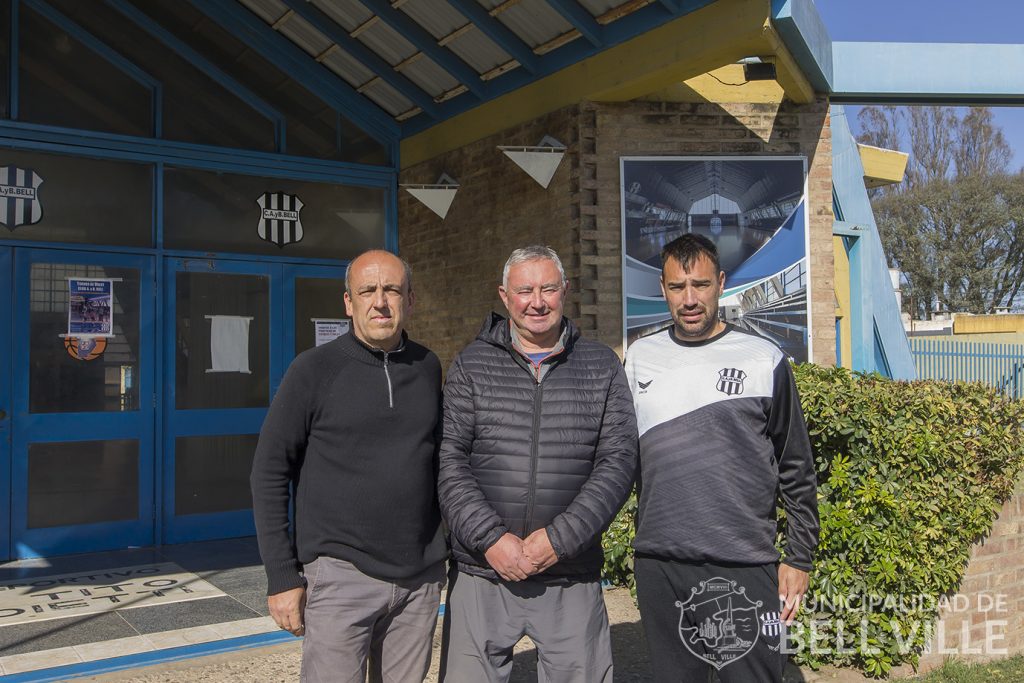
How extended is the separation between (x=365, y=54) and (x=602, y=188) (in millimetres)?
2475

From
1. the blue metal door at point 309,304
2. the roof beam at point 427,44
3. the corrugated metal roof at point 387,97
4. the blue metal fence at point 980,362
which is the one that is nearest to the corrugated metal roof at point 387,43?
the roof beam at point 427,44

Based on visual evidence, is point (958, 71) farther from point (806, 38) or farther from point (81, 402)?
point (81, 402)

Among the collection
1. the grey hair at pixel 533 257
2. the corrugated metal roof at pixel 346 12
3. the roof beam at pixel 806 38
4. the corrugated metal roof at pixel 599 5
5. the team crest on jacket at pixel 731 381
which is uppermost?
the corrugated metal roof at pixel 346 12

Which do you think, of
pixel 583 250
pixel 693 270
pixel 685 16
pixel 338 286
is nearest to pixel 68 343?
pixel 338 286

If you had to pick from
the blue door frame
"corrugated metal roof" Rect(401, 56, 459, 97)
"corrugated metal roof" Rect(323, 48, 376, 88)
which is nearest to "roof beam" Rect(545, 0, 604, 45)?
"corrugated metal roof" Rect(401, 56, 459, 97)

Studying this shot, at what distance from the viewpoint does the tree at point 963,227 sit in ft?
114

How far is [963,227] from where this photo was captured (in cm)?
3541

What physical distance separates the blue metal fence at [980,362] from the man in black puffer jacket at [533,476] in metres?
13.2

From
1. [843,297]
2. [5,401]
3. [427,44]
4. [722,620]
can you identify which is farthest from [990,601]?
[843,297]

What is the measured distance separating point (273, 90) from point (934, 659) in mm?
6623

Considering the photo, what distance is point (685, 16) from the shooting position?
19.2 ft

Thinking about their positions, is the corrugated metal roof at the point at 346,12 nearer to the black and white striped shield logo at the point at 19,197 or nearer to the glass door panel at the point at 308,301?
the glass door panel at the point at 308,301

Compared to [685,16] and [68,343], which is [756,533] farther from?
[68,343]

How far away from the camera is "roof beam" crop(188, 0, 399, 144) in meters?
7.70
